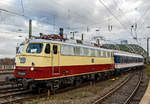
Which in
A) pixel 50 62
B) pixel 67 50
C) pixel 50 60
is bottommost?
pixel 50 62

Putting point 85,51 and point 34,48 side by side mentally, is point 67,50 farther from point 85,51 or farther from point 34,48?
point 85,51

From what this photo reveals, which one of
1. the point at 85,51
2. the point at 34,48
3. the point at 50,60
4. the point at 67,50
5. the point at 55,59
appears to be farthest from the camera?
the point at 85,51

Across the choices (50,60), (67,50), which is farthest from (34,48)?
(67,50)

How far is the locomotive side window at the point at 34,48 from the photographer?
10664mm

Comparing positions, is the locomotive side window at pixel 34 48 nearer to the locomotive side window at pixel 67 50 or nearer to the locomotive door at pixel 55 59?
the locomotive door at pixel 55 59

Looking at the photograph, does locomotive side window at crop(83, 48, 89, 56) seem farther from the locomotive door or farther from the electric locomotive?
the locomotive door

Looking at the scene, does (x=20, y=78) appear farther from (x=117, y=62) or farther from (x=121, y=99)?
(x=117, y=62)

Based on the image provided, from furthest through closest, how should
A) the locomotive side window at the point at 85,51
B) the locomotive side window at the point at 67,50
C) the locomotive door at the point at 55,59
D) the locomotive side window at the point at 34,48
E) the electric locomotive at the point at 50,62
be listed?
the locomotive side window at the point at 85,51
the locomotive side window at the point at 67,50
the locomotive door at the point at 55,59
the locomotive side window at the point at 34,48
the electric locomotive at the point at 50,62

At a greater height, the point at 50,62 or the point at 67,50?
the point at 67,50

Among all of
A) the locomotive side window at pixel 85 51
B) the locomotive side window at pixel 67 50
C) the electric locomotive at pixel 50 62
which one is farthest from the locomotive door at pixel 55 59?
the locomotive side window at pixel 85 51

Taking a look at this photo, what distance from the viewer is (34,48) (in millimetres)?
10805

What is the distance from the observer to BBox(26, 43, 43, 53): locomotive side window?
10664mm

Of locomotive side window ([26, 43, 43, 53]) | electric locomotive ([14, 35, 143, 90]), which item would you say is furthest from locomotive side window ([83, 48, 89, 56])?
locomotive side window ([26, 43, 43, 53])

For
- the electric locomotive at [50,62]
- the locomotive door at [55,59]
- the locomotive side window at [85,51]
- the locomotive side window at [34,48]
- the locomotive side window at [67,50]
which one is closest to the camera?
the electric locomotive at [50,62]
